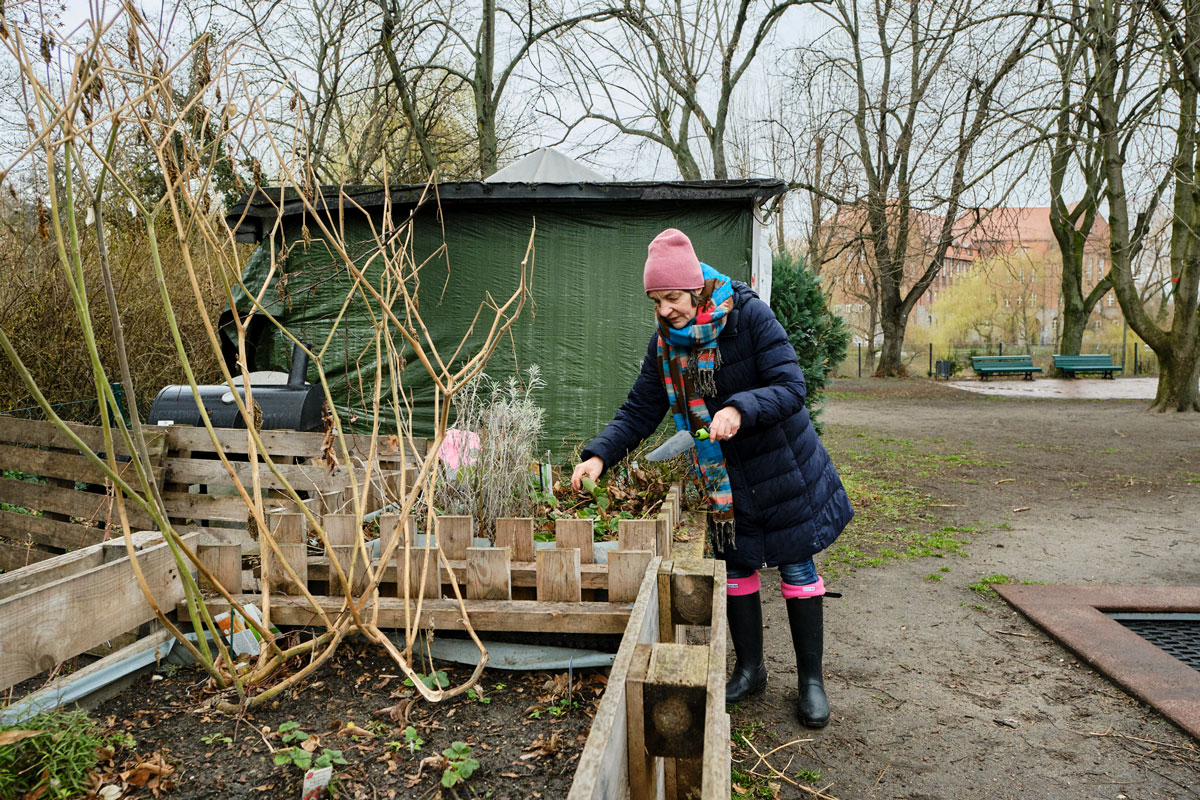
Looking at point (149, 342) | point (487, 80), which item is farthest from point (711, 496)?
point (487, 80)

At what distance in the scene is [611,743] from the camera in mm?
1225

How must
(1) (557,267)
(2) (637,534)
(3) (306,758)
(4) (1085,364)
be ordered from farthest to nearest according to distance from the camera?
(4) (1085,364) → (1) (557,267) → (2) (637,534) → (3) (306,758)

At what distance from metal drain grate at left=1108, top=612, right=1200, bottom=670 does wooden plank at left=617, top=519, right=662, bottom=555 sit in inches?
102

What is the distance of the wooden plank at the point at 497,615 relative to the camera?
2.30 meters

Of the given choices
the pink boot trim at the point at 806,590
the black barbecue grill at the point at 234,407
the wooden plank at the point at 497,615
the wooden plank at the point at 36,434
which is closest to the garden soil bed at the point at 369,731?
the wooden plank at the point at 497,615

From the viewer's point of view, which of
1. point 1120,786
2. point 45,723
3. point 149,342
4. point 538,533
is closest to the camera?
point 45,723

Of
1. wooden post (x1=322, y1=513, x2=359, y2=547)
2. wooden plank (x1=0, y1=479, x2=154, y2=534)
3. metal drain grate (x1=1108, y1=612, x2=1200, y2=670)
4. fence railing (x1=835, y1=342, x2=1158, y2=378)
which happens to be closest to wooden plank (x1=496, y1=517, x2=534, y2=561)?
wooden post (x1=322, y1=513, x2=359, y2=547)

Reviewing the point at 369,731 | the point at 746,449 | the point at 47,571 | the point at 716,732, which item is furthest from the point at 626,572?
the point at 47,571

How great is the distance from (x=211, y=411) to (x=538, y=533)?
3.27 m

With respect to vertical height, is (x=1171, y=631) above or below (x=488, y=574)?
below

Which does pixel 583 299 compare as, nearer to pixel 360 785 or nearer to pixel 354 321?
pixel 354 321

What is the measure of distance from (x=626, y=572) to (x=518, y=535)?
41 centimetres

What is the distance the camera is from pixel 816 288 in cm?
769

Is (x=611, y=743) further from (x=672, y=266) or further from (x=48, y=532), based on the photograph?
(x=48, y=532)
